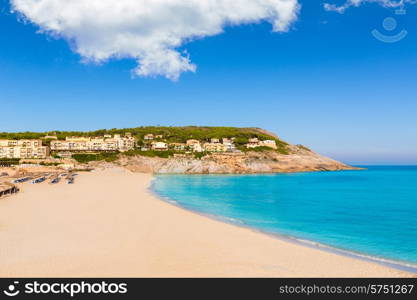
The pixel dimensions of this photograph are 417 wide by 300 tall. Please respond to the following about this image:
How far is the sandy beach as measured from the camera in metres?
9.59

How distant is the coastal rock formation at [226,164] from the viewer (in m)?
87.9

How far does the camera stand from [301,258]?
37.3 ft

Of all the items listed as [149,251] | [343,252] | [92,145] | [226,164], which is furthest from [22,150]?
[343,252]

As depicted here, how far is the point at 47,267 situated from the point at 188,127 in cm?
14553

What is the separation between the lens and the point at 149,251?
11.6 metres

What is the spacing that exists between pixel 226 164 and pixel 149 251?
8127cm

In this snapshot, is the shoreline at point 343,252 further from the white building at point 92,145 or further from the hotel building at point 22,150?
the white building at point 92,145

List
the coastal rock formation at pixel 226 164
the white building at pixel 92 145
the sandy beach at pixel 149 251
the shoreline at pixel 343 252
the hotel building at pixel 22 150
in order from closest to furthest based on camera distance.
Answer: the sandy beach at pixel 149 251
the shoreline at pixel 343 252
the coastal rock formation at pixel 226 164
the hotel building at pixel 22 150
the white building at pixel 92 145

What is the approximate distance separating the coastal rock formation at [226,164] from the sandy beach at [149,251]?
69.2 m

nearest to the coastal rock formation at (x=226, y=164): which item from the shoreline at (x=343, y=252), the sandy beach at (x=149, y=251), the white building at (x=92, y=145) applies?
the white building at (x=92, y=145)

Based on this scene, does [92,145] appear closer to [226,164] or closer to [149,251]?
[226,164]

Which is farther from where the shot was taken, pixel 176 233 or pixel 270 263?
pixel 176 233

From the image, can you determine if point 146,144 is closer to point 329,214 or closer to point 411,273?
point 329,214

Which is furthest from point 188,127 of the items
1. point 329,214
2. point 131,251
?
point 131,251
